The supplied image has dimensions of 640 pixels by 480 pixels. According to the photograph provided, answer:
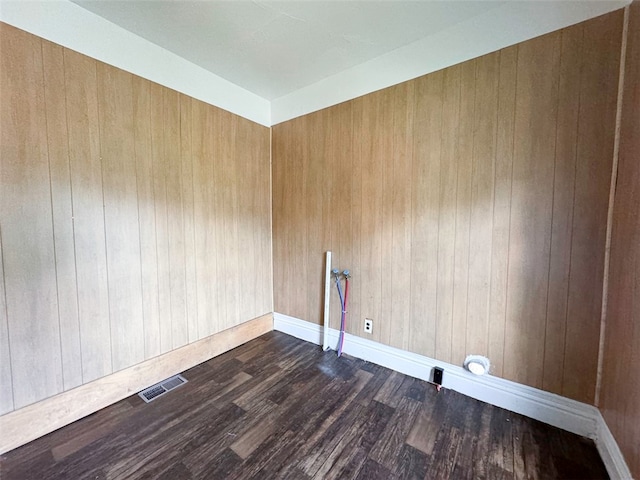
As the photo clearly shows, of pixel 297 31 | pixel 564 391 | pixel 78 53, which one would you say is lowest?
pixel 564 391

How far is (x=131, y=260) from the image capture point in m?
1.91

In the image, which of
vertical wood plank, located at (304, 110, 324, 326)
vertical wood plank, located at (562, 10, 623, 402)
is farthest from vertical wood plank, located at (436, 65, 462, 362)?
vertical wood plank, located at (304, 110, 324, 326)

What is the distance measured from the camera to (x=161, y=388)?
6.48 feet

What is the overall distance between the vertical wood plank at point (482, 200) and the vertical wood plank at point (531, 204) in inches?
4.9

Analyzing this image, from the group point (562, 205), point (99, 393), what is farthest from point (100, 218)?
point (562, 205)

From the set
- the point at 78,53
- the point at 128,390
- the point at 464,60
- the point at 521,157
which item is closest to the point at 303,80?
the point at 464,60

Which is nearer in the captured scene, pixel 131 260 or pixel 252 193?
pixel 131 260

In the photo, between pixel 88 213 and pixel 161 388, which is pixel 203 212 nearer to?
pixel 88 213

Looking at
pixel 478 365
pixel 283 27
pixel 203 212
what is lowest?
pixel 478 365

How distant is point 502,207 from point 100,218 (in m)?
2.72

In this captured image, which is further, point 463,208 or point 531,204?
point 463,208

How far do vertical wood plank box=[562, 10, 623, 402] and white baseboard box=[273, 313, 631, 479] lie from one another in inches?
4.2

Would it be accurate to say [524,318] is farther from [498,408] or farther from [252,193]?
[252,193]

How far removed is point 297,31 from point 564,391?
296cm
